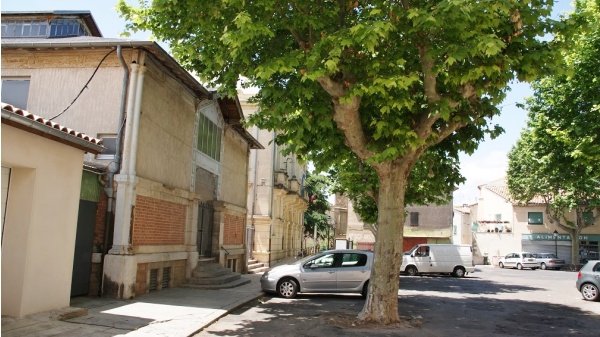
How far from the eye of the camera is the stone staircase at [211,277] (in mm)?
14772

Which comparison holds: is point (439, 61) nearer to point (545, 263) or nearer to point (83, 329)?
point (83, 329)

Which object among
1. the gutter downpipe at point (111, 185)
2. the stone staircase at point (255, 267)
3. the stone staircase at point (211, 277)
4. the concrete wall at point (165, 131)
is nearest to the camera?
the gutter downpipe at point (111, 185)

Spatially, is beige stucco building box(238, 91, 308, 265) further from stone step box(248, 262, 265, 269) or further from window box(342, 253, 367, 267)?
window box(342, 253, 367, 267)

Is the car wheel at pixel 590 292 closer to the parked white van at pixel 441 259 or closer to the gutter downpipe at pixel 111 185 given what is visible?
the parked white van at pixel 441 259

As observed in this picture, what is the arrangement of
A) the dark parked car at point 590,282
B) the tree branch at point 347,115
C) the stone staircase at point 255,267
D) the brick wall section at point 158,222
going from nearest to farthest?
1. the tree branch at point 347,115
2. the brick wall section at point 158,222
3. the dark parked car at point 590,282
4. the stone staircase at point 255,267

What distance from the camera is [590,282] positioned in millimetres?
15945

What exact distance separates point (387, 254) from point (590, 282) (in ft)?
34.0

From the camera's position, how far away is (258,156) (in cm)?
2688

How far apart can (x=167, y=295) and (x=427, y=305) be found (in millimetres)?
7248

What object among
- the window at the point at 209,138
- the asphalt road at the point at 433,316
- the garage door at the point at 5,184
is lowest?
the asphalt road at the point at 433,316

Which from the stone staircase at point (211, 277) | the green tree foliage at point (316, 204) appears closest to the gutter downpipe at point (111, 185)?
the stone staircase at point (211, 277)

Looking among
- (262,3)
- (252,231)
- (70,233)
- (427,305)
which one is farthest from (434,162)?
(252,231)

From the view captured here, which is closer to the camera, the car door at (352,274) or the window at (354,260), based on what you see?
the car door at (352,274)

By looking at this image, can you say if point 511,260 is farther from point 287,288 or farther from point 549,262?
point 287,288
